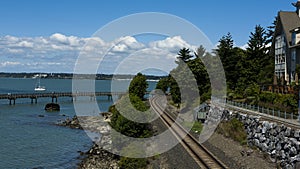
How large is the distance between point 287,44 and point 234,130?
19.7 meters

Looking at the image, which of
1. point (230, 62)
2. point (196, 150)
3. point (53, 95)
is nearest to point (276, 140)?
point (196, 150)

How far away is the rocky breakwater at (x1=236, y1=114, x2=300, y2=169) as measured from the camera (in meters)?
22.1

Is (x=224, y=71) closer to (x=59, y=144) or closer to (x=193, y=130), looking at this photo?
(x=193, y=130)

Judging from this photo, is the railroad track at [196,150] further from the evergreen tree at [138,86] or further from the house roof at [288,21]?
the evergreen tree at [138,86]

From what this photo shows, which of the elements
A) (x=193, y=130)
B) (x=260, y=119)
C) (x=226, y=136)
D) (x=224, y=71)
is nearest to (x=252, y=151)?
(x=260, y=119)

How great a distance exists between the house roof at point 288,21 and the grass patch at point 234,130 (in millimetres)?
17577

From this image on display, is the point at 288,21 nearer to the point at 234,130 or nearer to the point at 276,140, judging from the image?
the point at 234,130

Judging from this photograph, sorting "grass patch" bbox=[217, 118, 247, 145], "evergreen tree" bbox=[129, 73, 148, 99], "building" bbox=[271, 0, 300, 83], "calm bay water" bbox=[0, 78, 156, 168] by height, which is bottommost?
"calm bay water" bbox=[0, 78, 156, 168]

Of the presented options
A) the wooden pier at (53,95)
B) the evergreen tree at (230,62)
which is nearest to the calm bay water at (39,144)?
the evergreen tree at (230,62)

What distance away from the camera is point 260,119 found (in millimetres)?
29531

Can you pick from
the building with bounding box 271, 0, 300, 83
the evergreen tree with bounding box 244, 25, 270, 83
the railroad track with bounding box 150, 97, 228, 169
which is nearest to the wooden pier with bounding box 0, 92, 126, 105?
the evergreen tree with bounding box 244, 25, 270, 83

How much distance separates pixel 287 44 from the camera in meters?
47.9

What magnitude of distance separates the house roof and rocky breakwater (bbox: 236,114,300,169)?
838 inches

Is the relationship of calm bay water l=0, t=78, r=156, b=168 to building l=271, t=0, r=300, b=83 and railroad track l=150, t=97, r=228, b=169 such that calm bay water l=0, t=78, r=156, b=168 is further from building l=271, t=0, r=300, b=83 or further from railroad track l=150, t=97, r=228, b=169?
building l=271, t=0, r=300, b=83
